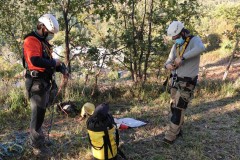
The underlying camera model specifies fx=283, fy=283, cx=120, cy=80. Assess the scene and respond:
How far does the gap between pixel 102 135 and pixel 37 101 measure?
109 cm

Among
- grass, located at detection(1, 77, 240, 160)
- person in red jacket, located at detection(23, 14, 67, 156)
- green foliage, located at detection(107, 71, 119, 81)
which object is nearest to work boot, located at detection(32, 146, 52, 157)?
person in red jacket, located at detection(23, 14, 67, 156)

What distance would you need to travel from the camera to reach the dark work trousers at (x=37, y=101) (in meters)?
4.02

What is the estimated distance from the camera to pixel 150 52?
807 centimetres

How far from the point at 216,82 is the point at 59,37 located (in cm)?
475

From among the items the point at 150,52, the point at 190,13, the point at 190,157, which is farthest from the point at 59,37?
the point at 190,157

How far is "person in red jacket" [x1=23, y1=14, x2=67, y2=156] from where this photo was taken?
12.4ft

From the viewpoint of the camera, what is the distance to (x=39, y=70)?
13.0 ft

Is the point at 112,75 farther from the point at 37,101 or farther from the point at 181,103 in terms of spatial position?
the point at 37,101

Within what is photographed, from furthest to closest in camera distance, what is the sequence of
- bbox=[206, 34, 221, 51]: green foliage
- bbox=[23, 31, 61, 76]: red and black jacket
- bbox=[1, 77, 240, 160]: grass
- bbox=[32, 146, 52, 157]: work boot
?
bbox=[206, 34, 221, 51]: green foliage < bbox=[1, 77, 240, 160]: grass < bbox=[32, 146, 52, 157]: work boot < bbox=[23, 31, 61, 76]: red and black jacket

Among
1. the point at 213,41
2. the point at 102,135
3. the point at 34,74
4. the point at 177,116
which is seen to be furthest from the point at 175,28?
the point at 213,41

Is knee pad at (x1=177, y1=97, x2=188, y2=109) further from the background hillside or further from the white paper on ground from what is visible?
the white paper on ground

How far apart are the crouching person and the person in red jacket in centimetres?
85

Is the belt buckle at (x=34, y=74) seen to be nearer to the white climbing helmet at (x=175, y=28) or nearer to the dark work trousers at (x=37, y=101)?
the dark work trousers at (x=37, y=101)

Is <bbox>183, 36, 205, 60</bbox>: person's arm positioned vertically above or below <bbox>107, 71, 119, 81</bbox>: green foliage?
above
